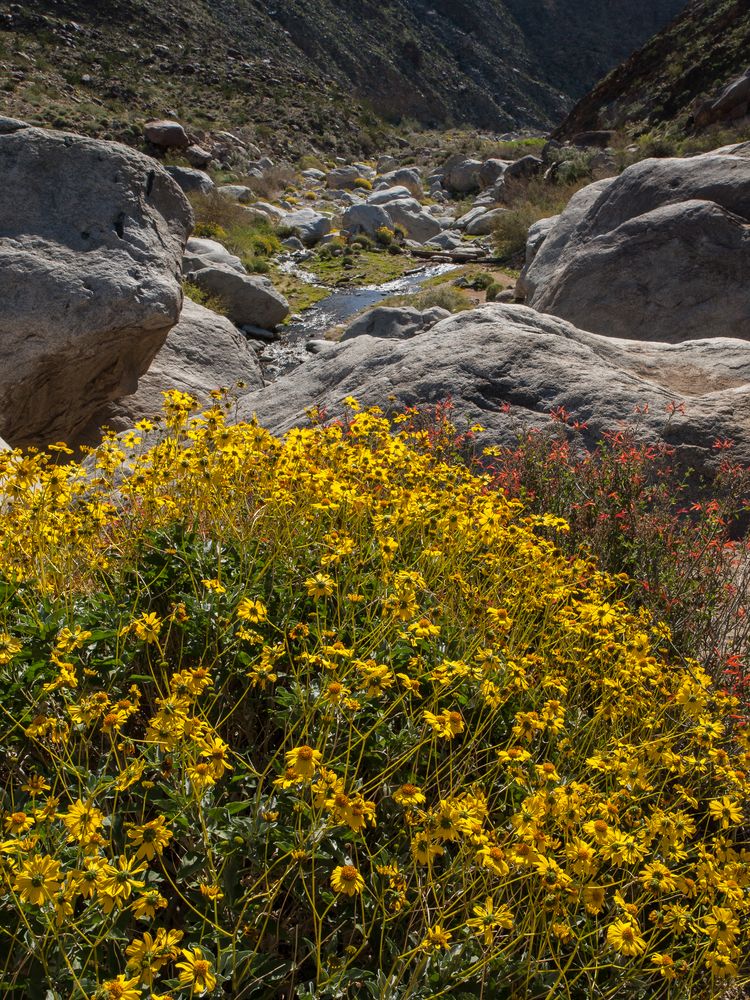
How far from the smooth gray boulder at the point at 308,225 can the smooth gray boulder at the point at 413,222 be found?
2774mm

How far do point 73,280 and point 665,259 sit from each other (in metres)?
6.91

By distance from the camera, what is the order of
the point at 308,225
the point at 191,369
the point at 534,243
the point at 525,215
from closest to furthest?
the point at 191,369 → the point at 534,243 → the point at 525,215 → the point at 308,225

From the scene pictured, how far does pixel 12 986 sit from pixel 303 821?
726 millimetres

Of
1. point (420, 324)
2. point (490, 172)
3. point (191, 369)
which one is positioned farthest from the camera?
point (490, 172)

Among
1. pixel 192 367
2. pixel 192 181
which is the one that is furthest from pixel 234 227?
pixel 192 367

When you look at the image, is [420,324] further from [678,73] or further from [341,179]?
[341,179]

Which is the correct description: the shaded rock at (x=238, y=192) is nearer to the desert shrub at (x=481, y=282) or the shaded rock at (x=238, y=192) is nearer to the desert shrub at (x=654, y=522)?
the desert shrub at (x=481, y=282)

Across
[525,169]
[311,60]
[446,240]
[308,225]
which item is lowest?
[308,225]

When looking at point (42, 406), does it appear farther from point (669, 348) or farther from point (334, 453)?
point (669, 348)

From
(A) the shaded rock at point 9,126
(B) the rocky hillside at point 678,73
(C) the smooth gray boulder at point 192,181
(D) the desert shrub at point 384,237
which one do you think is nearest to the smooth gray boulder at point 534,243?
(A) the shaded rock at point 9,126

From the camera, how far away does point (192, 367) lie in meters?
9.64

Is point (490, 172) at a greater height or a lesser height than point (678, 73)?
lesser

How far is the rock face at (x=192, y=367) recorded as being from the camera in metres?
8.53

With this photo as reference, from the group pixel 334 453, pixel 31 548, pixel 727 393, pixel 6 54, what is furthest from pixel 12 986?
pixel 6 54
